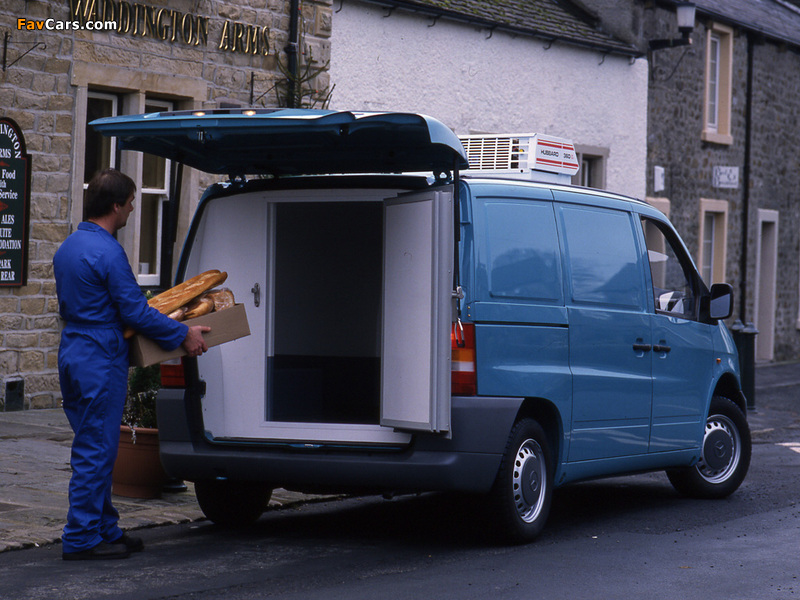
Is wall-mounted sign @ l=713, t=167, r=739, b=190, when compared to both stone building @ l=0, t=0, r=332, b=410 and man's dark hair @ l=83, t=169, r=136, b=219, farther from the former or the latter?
man's dark hair @ l=83, t=169, r=136, b=219

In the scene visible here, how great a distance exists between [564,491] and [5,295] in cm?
560

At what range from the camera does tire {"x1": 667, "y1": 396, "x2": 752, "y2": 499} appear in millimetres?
9117

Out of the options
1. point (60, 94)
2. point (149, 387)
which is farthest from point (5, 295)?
point (149, 387)

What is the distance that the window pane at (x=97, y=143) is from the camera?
13.2 metres

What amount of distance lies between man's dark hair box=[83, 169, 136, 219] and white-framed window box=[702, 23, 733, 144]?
18479 mm

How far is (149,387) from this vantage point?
8.53 meters

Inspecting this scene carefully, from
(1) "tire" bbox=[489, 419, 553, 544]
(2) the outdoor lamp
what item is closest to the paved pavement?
(1) "tire" bbox=[489, 419, 553, 544]

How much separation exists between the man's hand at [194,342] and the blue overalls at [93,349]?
0.45ft

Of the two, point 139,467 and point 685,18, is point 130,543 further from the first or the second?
point 685,18

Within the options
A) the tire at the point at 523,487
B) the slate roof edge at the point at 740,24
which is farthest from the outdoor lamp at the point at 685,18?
the tire at the point at 523,487

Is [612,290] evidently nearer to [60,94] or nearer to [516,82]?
[60,94]

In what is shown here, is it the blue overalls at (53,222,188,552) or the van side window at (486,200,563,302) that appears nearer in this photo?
the blue overalls at (53,222,188,552)

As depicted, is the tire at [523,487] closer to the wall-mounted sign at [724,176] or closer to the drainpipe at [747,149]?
the wall-mounted sign at [724,176]

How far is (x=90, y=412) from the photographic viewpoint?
21.3 feet
